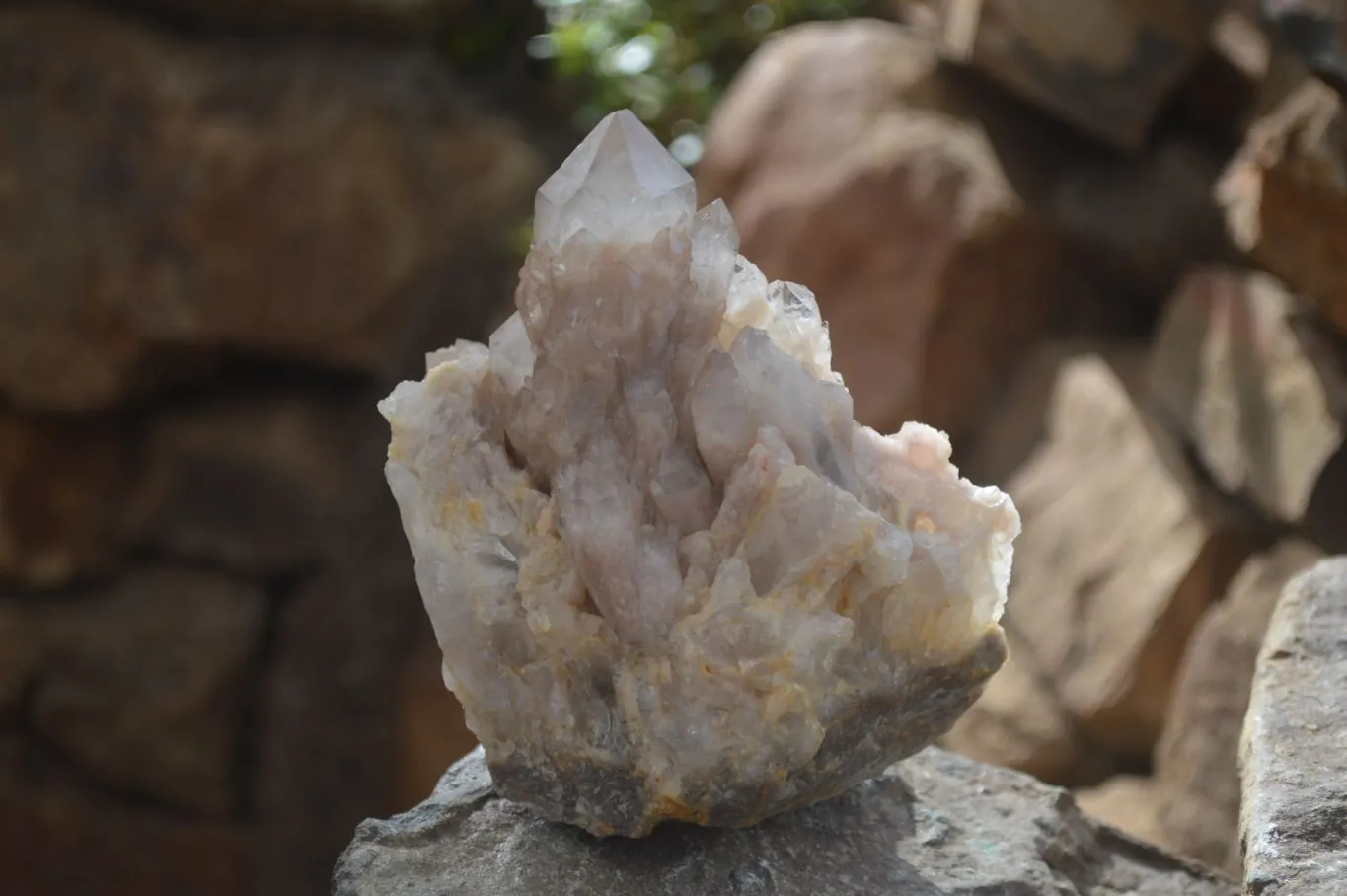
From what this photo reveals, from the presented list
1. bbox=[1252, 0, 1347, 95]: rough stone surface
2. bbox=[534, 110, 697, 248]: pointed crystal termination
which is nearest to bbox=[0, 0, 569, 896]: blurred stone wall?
bbox=[1252, 0, 1347, 95]: rough stone surface

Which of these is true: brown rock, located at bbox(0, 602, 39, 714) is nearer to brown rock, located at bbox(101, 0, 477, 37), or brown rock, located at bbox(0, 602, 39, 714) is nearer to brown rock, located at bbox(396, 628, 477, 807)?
brown rock, located at bbox(396, 628, 477, 807)

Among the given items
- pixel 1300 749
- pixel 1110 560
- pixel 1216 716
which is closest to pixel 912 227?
pixel 1110 560

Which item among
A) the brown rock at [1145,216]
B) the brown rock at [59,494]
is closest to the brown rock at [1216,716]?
the brown rock at [1145,216]

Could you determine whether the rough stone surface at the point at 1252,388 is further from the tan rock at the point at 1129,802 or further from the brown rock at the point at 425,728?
the brown rock at the point at 425,728

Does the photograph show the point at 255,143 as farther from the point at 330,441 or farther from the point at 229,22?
the point at 330,441

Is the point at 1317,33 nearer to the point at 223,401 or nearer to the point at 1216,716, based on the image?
the point at 1216,716

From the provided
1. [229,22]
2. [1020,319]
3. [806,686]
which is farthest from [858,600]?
[229,22]
